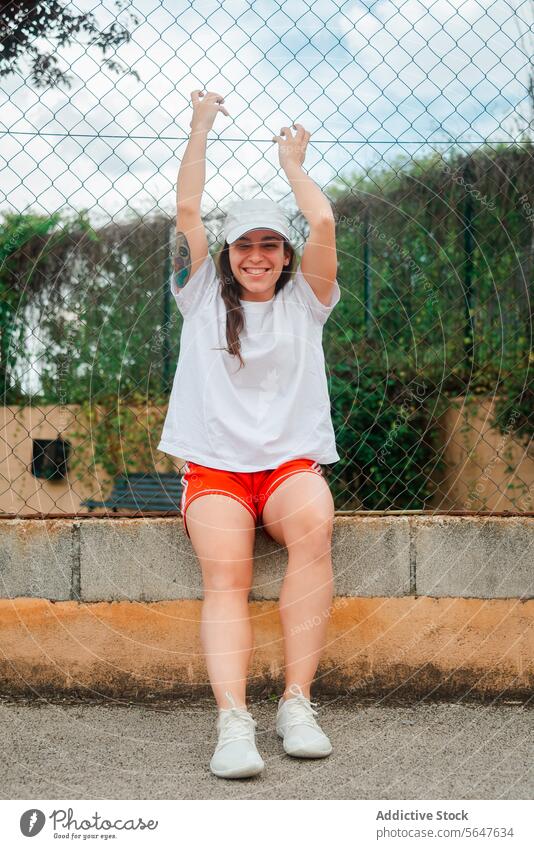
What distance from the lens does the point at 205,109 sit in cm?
260

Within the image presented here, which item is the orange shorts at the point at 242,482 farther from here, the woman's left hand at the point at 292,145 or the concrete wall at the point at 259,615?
the woman's left hand at the point at 292,145

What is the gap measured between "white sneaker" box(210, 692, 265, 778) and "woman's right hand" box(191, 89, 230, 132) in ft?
5.60

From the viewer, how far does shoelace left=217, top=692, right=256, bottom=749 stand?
6.86 feet

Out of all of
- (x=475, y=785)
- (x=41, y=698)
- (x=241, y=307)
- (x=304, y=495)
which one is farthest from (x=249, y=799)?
(x=241, y=307)

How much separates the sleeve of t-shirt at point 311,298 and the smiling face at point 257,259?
0.09 metres

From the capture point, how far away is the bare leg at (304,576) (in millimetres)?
2318

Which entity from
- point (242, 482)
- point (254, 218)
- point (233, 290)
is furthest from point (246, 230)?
point (242, 482)

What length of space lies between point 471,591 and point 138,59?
211 centimetres

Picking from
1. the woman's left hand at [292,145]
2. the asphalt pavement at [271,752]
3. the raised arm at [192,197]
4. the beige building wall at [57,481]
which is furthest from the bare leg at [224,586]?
the beige building wall at [57,481]

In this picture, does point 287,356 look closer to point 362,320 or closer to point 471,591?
point 471,591

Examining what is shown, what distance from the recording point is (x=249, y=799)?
193 cm

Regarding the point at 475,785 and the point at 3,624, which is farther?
the point at 3,624

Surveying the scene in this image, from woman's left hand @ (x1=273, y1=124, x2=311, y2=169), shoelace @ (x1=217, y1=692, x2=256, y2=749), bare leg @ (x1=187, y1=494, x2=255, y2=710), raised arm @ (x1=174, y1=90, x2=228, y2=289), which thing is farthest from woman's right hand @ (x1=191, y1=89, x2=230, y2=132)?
shoelace @ (x1=217, y1=692, x2=256, y2=749)

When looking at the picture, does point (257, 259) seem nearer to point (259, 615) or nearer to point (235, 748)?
point (259, 615)
